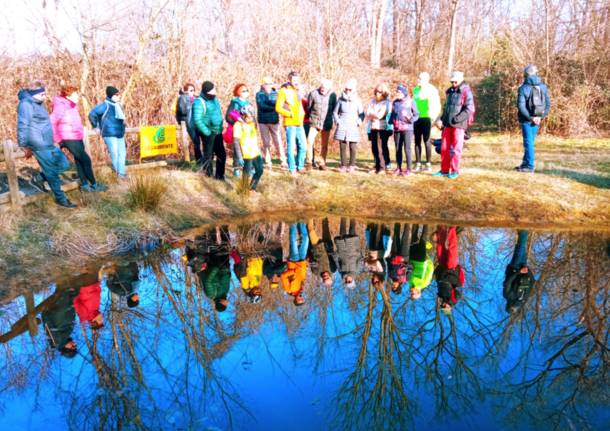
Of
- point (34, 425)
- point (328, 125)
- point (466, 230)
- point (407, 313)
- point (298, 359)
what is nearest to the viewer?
point (34, 425)

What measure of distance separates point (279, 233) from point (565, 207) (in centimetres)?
463

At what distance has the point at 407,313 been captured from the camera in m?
5.16

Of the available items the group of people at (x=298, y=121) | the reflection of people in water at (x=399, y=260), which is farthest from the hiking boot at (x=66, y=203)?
the reflection of people in water at (x=399, y=260)

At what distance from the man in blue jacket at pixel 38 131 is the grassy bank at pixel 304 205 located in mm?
692

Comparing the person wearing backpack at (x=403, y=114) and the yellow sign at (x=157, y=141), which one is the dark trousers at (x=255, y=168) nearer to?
the yellow sign at (x=157, y=141)

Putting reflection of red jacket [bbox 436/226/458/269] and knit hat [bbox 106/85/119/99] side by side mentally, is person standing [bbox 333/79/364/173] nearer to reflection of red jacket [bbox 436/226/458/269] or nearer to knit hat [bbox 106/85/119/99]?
reflection of red jacket [bbox 436/226/458/269]

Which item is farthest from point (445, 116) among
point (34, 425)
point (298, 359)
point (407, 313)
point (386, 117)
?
point (34, 425)

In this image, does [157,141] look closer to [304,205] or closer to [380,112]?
[304,205]

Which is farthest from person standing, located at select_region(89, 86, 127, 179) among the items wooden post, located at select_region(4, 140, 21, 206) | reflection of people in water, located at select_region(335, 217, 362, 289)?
reflection of people in water, located at select_region(335, 217, 362, 289)

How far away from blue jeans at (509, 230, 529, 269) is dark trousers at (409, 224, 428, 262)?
1088 millimetres

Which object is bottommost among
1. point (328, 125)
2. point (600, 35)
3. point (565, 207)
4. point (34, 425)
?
point (34, 425)

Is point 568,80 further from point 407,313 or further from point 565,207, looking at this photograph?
point 407,313

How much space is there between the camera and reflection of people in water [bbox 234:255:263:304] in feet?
18.6

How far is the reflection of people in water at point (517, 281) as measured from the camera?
5382 millimetres
